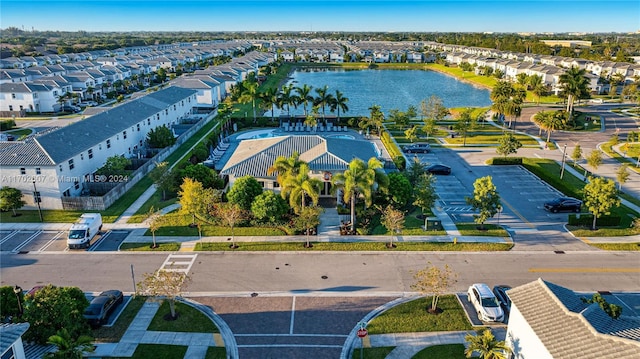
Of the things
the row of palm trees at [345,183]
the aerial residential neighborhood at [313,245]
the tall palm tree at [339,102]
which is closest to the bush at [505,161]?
the aerial residential neighborhood at [313,245]

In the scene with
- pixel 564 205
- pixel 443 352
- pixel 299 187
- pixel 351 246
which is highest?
pixel 299 187

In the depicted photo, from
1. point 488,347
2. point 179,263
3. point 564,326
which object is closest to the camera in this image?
point 564,326

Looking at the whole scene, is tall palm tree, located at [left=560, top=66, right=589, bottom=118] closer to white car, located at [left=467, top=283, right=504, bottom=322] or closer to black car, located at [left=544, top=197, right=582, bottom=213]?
black car, located at [left=544, top=197, right=582, bottom=213]

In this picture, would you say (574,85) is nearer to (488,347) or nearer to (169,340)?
(488,347)

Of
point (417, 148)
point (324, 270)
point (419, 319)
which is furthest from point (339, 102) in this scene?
point (419, 319)

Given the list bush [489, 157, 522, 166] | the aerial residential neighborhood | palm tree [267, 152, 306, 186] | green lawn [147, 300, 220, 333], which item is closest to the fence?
the aerial residential neighborhood

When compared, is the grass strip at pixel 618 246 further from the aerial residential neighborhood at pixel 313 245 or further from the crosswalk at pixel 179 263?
the crosswalk at pixel 179 263
